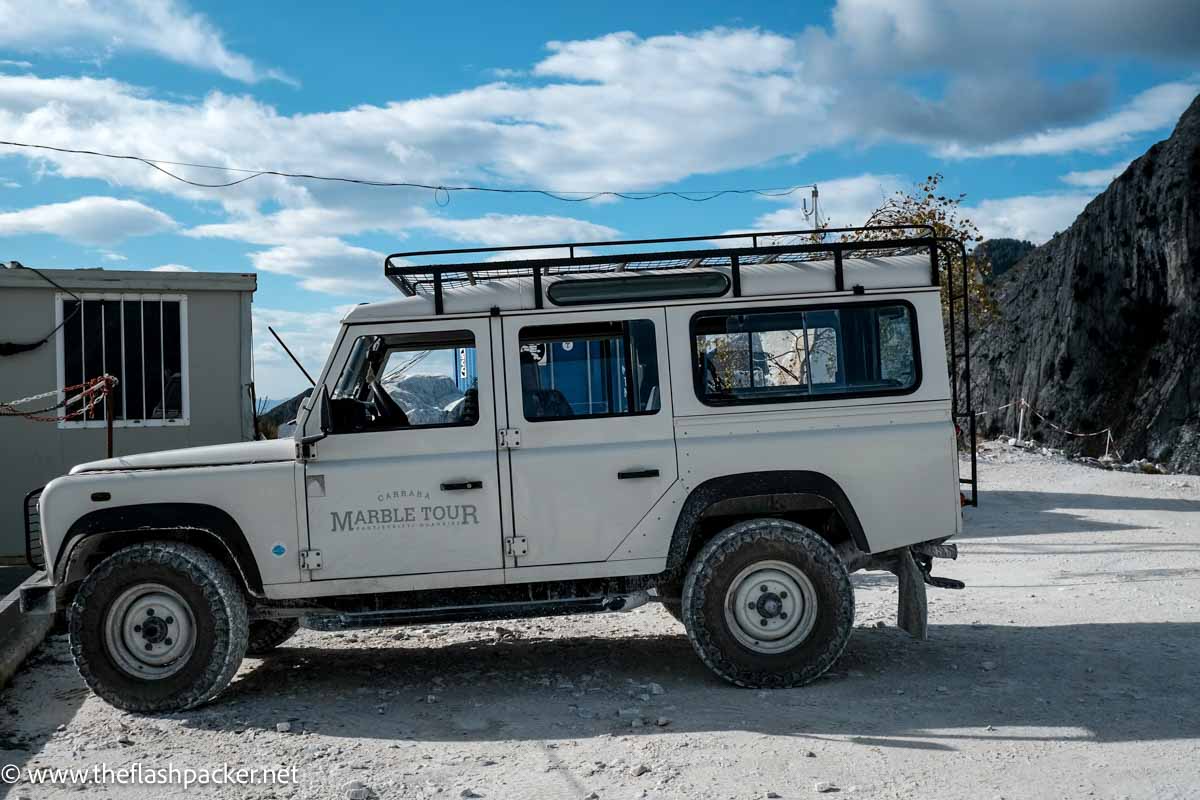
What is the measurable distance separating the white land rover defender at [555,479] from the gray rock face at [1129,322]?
27.5m

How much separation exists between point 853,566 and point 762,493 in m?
0.81

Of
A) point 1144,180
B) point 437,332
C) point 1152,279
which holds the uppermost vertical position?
point 1144,180

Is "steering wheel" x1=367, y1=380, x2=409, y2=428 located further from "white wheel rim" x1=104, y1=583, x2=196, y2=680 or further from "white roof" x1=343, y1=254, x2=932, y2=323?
"white wheel rim" x1=104, y1=583, x2=196, y2=680

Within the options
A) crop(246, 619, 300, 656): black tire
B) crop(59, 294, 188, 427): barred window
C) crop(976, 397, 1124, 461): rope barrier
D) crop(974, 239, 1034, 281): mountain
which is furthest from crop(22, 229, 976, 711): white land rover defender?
crop(974, 239, 1034, 281): mountain

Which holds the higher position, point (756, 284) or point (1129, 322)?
point (1129, 322)

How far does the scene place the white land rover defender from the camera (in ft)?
19.0

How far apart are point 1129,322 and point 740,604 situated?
35216 mm

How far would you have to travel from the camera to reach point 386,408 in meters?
5.96

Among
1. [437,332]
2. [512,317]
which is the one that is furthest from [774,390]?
[437,332]

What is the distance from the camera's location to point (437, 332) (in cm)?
602

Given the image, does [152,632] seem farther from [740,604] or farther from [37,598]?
[740,604]

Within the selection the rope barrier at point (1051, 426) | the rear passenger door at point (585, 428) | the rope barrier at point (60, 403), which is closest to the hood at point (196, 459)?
the rear passenger door at point (585, 428)

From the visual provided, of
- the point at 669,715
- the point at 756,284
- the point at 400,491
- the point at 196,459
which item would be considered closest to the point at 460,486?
the point at 400,491

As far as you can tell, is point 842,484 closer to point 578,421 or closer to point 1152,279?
point 578,421
